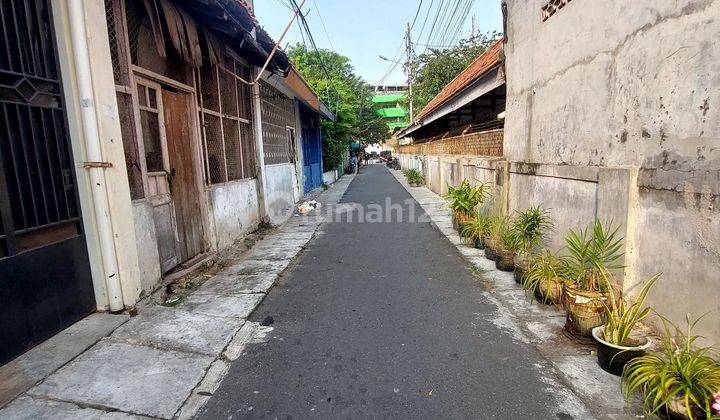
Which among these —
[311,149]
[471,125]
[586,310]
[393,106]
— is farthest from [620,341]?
[393,106]

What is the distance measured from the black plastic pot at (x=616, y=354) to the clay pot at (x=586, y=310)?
360 millimetres

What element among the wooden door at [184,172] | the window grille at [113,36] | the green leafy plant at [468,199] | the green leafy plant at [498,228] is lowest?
the green leafy plant at [498,228]

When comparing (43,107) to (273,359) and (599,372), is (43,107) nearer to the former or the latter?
(273,359)

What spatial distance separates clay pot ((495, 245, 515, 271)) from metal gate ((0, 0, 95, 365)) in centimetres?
488

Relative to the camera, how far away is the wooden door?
500 centimetres

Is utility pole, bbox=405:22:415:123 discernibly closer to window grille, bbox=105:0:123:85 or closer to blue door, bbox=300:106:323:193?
blue door, bbox=300:106:323:193

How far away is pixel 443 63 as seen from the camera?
82.3ft

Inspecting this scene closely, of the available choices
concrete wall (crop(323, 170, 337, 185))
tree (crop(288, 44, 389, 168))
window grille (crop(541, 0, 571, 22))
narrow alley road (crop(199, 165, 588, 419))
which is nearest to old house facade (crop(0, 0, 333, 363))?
narrow alley road (crop(199, 165, 588, 419))

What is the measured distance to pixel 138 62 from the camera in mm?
4309

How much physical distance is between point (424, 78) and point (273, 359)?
26382mm

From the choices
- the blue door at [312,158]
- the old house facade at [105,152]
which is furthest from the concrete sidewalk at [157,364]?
the blue door at [312,158]

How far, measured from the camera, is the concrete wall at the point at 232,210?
5.95 m

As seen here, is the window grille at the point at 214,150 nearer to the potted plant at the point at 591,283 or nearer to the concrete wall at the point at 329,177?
the potted plant at the point at 591,283

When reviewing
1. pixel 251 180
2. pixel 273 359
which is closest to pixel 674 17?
pixel 273 359
